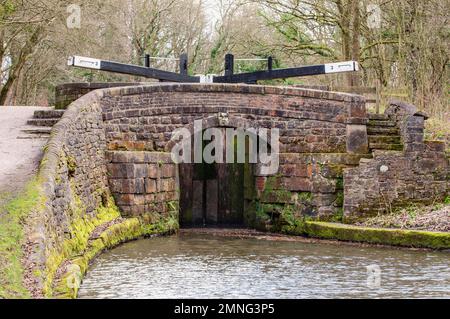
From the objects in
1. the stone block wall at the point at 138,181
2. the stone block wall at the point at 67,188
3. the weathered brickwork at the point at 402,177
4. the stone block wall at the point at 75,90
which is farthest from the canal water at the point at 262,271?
the stone block wall at the point at 75,90

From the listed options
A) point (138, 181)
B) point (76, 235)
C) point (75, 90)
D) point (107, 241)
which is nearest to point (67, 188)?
point (76, 235)

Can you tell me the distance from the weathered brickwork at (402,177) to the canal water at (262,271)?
1417 millimetres

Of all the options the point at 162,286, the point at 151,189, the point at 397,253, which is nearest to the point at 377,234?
the point at 397,253

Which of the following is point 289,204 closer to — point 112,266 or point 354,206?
point 354,206

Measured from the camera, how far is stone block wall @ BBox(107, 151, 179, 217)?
17.0m

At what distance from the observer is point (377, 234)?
640 inches

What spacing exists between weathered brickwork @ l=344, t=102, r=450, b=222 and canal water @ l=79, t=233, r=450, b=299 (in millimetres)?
1417

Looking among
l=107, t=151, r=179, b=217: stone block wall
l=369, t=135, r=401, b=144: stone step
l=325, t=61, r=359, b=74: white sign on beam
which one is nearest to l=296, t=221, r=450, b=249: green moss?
l=369, t=135, r=401, b=144: stone step

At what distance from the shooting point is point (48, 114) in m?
17.7

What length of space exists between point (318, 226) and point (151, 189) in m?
3.22

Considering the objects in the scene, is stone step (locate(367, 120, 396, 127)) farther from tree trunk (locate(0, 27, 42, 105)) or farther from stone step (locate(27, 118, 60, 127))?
tree trunk (locate(0, 27, 42, 105))

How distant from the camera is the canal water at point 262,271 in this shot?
11477mm

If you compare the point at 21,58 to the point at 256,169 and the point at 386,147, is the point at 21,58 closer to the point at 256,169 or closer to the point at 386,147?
the point at 256,169

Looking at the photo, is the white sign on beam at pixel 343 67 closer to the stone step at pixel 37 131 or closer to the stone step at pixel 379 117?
the stone step at pixel 379 117
